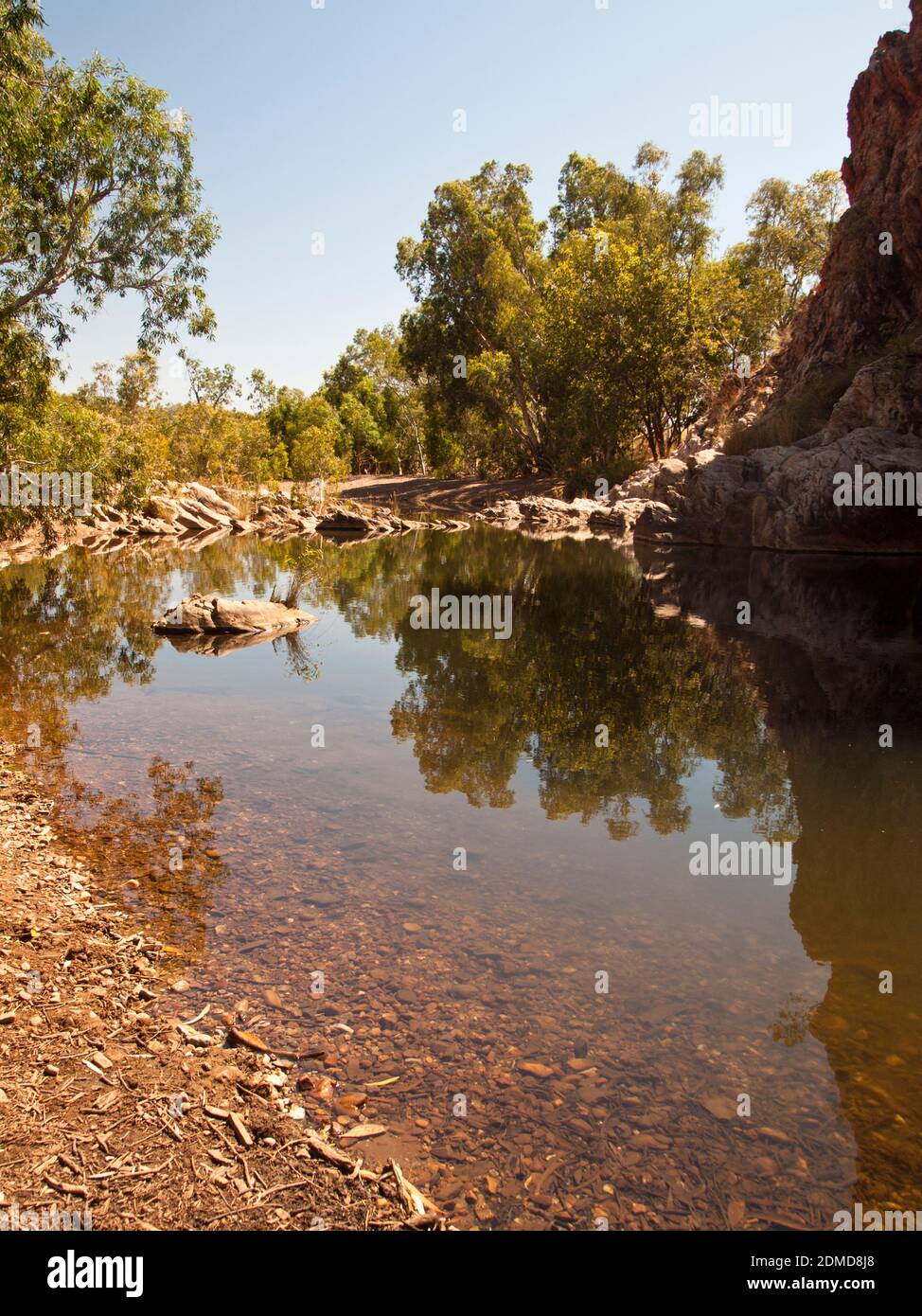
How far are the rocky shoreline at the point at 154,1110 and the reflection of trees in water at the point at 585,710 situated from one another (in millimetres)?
4289

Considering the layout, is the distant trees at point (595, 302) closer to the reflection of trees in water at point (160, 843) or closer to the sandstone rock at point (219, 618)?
the sandstone rock at point (219, 618)

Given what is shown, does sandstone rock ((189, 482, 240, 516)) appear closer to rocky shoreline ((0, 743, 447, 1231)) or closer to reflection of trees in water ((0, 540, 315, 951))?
reflection of trees in water ((0, 540, 315, 951))

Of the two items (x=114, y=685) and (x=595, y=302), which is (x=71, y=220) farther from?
(x=595, y=302)

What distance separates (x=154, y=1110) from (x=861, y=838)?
21.3 feet

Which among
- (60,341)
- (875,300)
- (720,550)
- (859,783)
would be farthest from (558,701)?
Answer: (875,300)

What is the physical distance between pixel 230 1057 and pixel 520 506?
176 feet

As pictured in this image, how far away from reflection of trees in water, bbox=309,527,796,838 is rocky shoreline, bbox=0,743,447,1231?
14.1 feet

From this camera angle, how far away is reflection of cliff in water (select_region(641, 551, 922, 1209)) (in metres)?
4.38

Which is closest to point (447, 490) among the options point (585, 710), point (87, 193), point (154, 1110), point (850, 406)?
point (850, 406)

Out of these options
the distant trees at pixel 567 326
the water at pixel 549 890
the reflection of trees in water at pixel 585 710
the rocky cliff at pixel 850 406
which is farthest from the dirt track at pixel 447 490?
the water at pixel 549 890

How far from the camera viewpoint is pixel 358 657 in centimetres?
1600

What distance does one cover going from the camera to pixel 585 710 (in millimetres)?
12102

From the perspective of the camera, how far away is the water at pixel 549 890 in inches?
161
